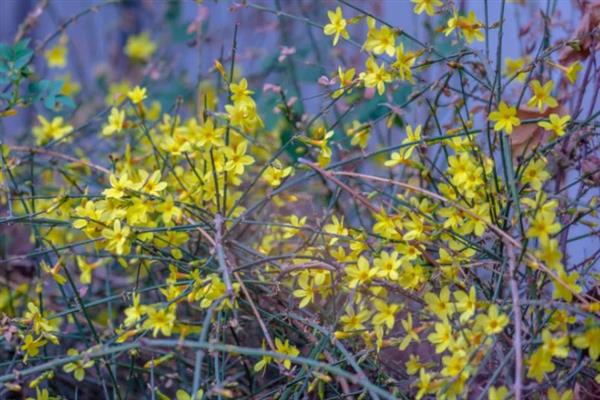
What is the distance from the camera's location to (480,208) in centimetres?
149

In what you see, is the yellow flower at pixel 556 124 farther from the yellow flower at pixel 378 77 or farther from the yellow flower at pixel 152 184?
the yellow flower at pixel 152 184

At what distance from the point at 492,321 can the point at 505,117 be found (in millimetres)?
371

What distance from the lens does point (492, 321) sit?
4.24 feet

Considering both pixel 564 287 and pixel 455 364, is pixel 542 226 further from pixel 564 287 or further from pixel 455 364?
pixel 455 364

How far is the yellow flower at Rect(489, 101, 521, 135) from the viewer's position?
1460 millimetres

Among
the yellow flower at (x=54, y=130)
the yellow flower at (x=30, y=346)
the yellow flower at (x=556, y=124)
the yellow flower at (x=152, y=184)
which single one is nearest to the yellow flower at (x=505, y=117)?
the yellow flower at (x=556, y=124)

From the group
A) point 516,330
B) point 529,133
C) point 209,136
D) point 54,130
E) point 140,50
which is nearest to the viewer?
point 516,330

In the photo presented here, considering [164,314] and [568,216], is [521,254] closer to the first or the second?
[568,216]

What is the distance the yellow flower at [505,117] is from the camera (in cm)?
146

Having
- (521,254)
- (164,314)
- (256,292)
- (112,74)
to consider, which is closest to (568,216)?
(521,254)

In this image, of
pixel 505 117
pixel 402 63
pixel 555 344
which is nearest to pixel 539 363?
pixel 555 344

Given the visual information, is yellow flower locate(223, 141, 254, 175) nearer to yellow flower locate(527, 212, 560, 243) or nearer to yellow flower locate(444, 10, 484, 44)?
yellow flower locate(444, 10, 484, 44)

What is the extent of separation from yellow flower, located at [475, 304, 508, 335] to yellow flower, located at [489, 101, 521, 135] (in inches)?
12.9

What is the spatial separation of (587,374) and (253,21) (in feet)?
7.91
